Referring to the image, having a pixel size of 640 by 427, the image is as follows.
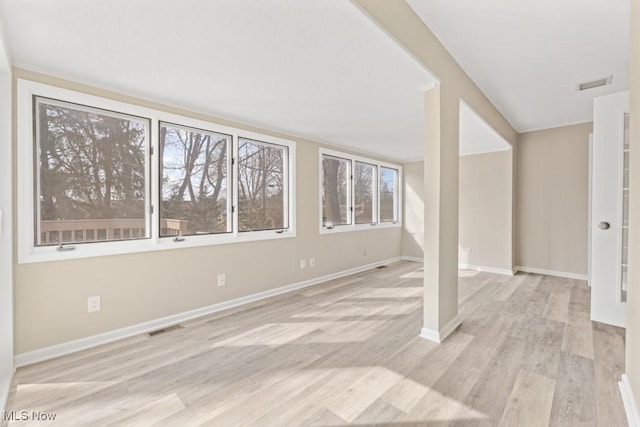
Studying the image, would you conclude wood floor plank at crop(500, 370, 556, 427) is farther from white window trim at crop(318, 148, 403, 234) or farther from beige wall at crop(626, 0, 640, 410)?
white window trim at crop(318, 148, 403, 234)

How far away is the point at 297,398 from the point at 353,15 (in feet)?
7.25

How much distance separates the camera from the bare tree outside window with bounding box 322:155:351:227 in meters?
4.64

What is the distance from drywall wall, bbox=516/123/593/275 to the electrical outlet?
581 cm

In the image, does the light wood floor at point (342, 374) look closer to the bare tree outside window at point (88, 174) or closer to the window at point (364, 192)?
the bare tree outside window at point (88, 174)

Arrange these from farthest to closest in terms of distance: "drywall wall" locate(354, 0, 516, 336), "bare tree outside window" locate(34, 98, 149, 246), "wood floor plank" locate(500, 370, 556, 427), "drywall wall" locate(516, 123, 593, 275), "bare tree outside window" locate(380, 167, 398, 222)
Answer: "bare tree outside window" locate(380, 167, 398, 222) < "drywall wall" locate(516, 123, 593, 275) < "drywall wall" locate(354, 0, 516, 336) < "bare tree outside window" locate(34, 98, 149, 246) < "wood floor plank" locate(500, 370, 556, 427)

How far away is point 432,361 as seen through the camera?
2.11 m

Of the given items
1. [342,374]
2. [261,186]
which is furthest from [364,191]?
[342,374]

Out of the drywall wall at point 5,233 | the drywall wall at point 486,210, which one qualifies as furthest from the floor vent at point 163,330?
the drywall wall at point 486,210

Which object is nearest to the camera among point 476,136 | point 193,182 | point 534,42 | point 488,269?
point 534,42

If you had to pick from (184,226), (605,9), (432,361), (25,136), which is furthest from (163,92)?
(605,9)

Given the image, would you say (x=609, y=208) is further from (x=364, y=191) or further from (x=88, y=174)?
(x=88, y=174)

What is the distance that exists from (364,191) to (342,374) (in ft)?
12.8

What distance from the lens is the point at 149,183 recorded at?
2.74m

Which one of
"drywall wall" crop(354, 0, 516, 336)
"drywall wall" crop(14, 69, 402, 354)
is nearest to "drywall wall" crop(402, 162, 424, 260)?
"drywall wall" crop(14, 69, 402, 354)
